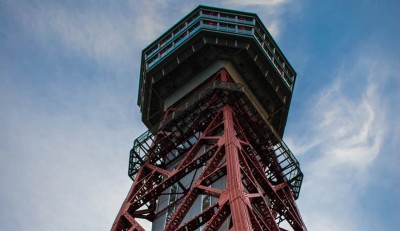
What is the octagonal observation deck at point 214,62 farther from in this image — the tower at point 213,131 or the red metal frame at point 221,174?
the red metal frame at point 221,174

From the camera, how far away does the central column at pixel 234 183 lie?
2072 centimetres

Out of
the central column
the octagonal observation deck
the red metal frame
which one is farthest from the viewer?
the octagonal observation deck

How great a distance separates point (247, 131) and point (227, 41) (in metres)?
10.2

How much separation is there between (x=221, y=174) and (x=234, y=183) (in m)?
2.72

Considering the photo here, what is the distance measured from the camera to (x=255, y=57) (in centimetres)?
4353

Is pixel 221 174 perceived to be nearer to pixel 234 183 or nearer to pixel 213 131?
pixel 234 183

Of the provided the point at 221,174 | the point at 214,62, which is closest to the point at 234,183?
the point at 221,174

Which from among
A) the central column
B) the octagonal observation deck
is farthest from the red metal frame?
the octagonal observation deck

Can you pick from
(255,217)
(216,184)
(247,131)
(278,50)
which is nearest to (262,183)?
(216,184)

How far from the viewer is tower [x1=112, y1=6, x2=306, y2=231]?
25.1 metres

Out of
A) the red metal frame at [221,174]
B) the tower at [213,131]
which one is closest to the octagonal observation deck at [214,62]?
the tower at [213,131]

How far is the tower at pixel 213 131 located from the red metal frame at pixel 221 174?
0.05 metres

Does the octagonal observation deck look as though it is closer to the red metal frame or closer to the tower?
the tower

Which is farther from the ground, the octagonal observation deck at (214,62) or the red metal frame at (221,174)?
the octagonal observation deck at (214,62)
